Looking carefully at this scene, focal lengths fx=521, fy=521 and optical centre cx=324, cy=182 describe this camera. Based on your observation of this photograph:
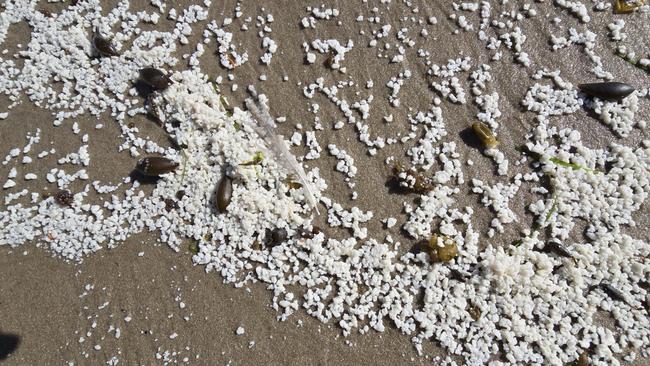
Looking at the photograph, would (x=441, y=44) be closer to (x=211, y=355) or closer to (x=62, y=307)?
(x=211, y=355)

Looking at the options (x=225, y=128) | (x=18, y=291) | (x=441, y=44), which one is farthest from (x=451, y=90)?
(x=18, y=291)

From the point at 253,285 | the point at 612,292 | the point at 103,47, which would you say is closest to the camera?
the point at 612,292

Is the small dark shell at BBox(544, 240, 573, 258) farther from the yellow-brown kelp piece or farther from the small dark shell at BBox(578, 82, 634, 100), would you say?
the small dark shell at BBox(578, 82, 634, 100)

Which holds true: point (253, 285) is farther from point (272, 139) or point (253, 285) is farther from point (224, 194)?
point (272, 139)

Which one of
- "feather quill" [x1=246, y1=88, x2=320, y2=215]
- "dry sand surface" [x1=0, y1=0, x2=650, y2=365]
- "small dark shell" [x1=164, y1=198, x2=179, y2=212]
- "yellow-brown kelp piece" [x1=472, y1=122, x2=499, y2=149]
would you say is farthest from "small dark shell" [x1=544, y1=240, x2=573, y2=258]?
"small dark shell" [x1=164, y1=198, x2=179, y2=212]

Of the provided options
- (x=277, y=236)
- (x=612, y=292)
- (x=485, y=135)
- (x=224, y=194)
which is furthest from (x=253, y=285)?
(x=612, y=292)

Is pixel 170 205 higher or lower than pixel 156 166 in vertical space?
lower
